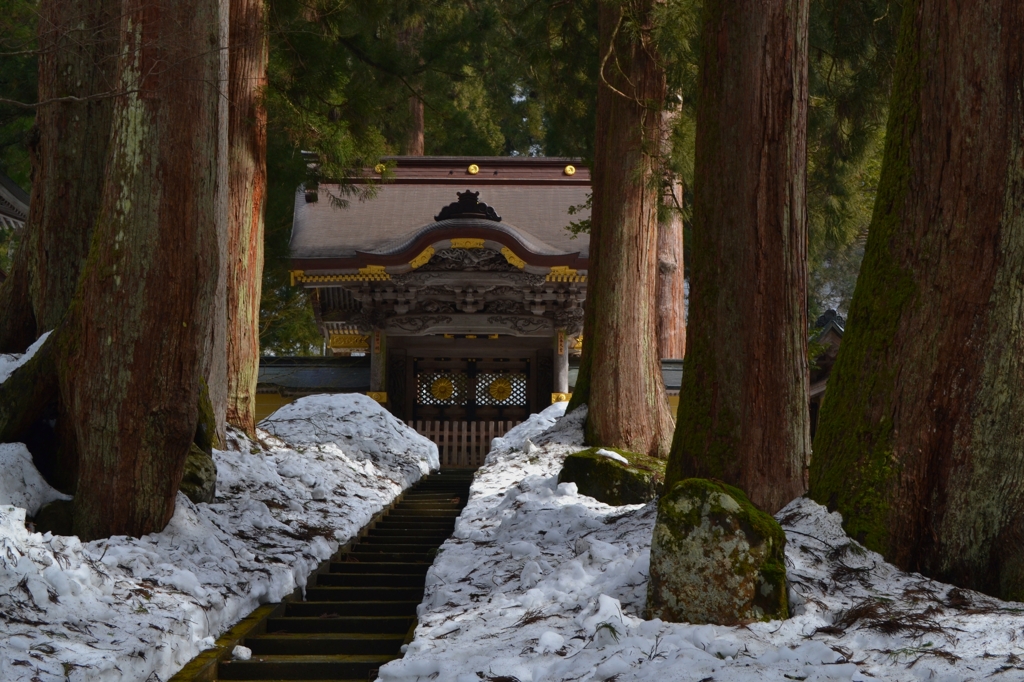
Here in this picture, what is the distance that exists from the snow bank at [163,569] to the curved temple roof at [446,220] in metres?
5.11

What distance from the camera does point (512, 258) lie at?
13.4 m

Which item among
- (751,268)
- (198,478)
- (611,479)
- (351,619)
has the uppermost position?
(751,268)

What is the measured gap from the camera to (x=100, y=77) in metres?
6.79

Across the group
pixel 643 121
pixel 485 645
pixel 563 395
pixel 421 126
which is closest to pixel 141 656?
pixel 485 645

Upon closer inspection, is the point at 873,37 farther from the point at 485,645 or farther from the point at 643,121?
the point at 485,645

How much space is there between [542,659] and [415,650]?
2.25 feet

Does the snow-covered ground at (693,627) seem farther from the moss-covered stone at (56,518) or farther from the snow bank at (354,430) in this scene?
the snow bank at (354,430)

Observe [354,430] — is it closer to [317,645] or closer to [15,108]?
[317,645]

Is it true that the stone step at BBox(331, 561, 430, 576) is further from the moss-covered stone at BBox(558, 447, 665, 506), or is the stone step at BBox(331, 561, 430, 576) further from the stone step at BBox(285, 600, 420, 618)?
the moss-covered stone at BBox(558, 447, 665, 506)

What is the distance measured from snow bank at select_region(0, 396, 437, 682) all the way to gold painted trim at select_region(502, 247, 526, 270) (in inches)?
207

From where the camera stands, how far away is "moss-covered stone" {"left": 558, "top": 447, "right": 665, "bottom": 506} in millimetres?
7371

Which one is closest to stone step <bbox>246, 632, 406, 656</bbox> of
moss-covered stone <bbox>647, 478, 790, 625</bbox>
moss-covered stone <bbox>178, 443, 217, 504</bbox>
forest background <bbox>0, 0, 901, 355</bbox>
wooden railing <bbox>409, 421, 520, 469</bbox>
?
moss-covered stone <bbox>647, 478, 790, 625</bbox>

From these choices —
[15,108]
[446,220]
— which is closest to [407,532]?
Result: [446,220]

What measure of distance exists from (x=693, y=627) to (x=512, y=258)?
32.7 ft
